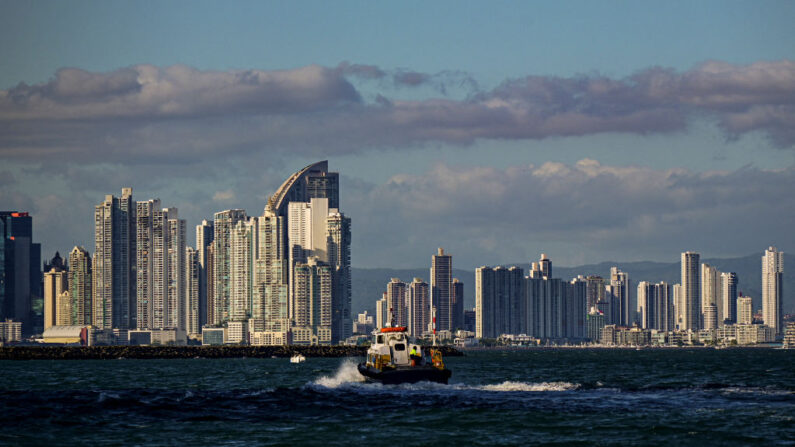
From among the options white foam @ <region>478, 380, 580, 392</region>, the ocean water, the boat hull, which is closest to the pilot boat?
the boat hull

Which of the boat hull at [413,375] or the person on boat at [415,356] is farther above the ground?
the person on boat at [415,356]

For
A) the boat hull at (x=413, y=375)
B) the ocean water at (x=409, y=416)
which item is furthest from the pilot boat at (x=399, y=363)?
the ocean water at (x=409, y=416)

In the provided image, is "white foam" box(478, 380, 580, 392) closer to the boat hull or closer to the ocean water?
the ocean water

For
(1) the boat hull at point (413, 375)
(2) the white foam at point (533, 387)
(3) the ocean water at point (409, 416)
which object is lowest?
(2) the white foam at point (533, 387)

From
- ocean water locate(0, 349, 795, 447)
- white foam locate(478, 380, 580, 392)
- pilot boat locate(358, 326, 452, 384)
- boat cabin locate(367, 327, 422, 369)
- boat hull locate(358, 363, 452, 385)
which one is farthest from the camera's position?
boat cabin locate(367, 327, 422, 369)

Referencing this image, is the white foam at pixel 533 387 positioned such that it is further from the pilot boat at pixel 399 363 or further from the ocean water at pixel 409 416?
the pilot boat at pixel 399 363

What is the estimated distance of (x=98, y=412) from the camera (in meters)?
67.9

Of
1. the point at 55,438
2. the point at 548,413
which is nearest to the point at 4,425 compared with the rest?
the point at 55,438

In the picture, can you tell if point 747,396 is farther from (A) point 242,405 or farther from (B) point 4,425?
(B) point 4,425

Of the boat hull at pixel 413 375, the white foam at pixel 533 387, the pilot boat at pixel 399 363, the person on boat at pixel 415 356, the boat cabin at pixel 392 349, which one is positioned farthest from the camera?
the boat cabin at pixel 392 349

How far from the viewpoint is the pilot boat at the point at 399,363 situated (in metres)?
83.6

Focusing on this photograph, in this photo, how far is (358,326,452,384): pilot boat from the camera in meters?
83.6

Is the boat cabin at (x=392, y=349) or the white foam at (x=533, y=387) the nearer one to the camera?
the white foam at (x=533, y=387)

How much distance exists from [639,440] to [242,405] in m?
28.4
